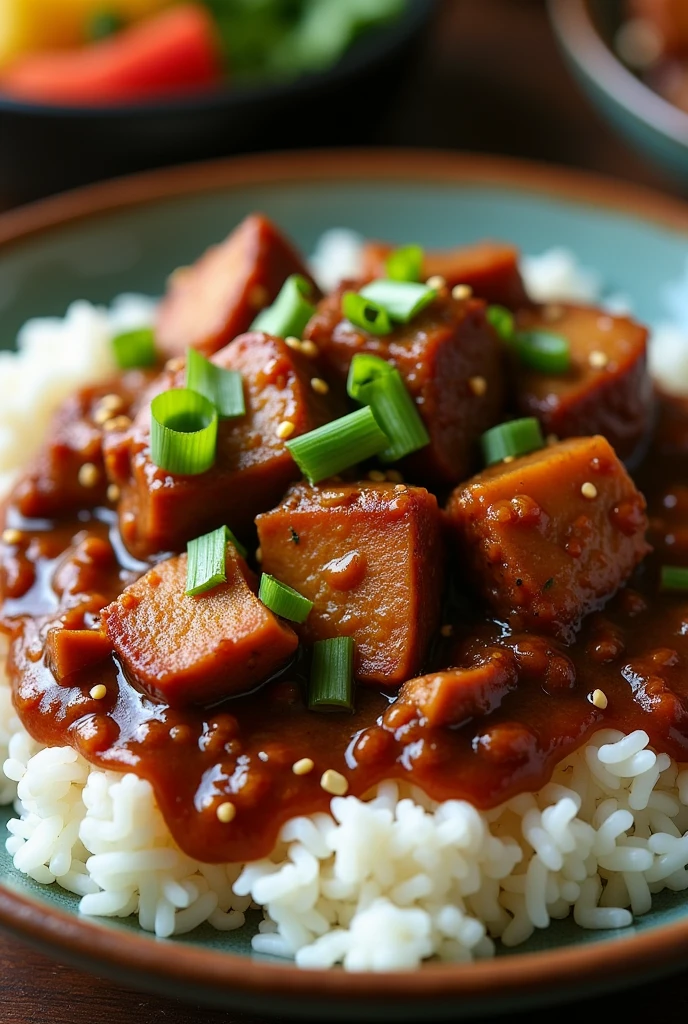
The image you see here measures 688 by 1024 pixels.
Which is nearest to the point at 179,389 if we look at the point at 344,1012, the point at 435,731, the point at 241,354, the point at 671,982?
the point at 241,354

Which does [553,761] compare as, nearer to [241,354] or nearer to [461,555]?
[461,555]

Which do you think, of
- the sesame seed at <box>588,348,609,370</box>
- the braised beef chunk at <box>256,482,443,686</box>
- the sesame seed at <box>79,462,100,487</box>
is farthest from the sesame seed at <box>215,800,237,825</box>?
the sesame seed at <box>588,348,609,370</box>

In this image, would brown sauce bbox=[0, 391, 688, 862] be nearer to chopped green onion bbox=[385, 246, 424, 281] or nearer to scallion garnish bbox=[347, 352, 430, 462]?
scallion garnish bbox=[347, 352, 430, 462]

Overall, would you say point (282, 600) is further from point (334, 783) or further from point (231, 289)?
point (231, 289)

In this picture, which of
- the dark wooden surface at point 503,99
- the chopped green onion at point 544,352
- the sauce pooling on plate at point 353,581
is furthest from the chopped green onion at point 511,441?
the dark wooden surface at point 503,99

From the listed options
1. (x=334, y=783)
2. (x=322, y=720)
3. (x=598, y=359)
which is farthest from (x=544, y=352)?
(x=334, y=783)

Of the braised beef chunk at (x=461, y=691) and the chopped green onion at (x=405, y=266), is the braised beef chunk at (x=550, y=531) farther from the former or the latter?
the chopped green onion at (x=405, y=266)

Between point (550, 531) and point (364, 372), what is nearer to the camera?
point (550, 531)
